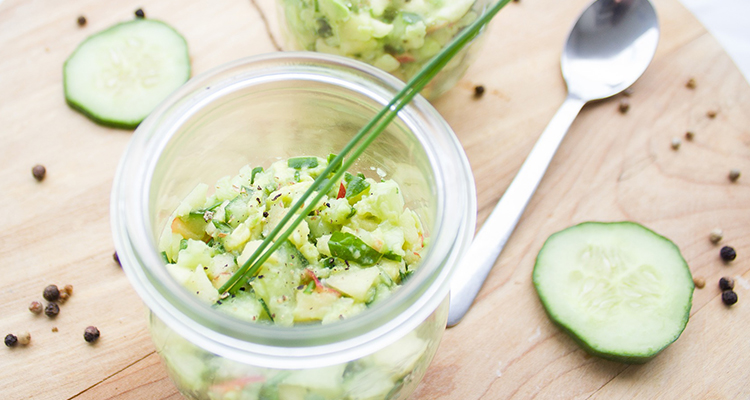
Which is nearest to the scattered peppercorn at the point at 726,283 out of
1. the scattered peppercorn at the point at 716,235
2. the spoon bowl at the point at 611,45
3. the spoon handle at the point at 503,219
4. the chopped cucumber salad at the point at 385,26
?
the scattered peppercorn at the point at 716,235

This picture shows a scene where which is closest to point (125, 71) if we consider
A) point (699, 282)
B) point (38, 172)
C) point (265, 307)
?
point (38, 172)

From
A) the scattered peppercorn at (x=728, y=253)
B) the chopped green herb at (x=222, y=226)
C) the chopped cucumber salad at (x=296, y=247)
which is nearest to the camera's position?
the chopped cucumber salad at (x=296, y=247)

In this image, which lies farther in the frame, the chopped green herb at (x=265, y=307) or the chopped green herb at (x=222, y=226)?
the chopped green herb at (x=222, y=226)

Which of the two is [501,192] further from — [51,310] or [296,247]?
[51,310]

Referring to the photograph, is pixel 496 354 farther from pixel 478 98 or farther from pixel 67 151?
pixel 67 151

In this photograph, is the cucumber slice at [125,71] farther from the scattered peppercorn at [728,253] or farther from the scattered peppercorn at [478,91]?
the scattered peppercorn at [728,253]

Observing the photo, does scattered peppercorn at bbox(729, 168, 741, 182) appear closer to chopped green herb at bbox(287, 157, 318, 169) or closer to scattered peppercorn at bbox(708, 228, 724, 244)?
scattered peppercorn at bbox(708, 228, 724, 244)

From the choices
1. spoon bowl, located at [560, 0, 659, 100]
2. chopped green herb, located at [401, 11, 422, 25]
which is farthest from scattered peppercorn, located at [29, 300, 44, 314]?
spoon bowl, located at [560, 0, 659, 100]
